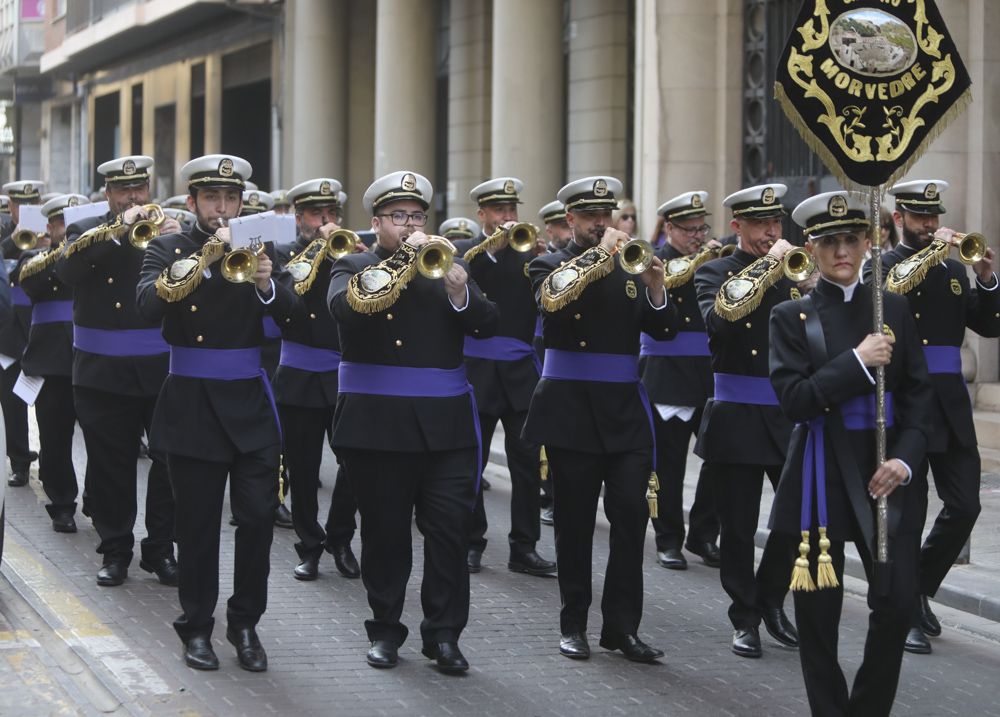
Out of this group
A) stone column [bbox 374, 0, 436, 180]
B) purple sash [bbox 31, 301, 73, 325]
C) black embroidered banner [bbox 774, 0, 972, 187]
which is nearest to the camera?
black embroidered banner [bbox 774, 0, 972, 187]

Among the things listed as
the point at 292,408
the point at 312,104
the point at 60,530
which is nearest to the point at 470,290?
the point at 292,408

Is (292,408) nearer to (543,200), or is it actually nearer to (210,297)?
(210,297)

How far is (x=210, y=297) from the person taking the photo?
25.3 ft

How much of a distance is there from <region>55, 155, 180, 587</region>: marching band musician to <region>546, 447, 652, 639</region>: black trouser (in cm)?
239

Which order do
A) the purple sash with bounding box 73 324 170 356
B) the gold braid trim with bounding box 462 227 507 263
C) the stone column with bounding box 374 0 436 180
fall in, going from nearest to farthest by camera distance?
the purple sash with bounding box 73 324 170 356 → the gold braid trim with bounding box 462 227 507 263 → the stone column with bounding box 374 0 436 180

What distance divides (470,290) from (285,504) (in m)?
4.84

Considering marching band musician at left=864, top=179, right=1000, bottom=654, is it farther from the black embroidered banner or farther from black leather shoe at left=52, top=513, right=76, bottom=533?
black leather shoe at left=52, top=513, right=76, bottom=533

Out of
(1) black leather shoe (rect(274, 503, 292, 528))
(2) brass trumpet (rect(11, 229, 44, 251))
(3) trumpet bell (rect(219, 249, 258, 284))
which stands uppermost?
(2) brass trumpet (rect(11, 229, 44, 251))

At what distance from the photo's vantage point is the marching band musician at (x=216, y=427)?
7.59 meters

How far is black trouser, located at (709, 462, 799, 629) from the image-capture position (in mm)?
7922

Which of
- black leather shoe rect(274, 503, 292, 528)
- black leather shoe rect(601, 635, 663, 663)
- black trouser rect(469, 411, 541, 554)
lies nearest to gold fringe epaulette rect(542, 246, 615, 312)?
black leather shoe rect(601, 635, 663, 663)

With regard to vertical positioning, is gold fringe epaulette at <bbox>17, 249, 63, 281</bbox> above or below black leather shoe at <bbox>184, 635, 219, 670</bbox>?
above

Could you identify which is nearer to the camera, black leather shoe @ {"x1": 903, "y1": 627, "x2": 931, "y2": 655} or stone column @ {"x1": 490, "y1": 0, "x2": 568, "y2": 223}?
black leather shoe @ {"x1": 903, "y1": 627, "x2": 931, "y2": 655}

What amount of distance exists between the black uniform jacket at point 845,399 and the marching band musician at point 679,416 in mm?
3565
